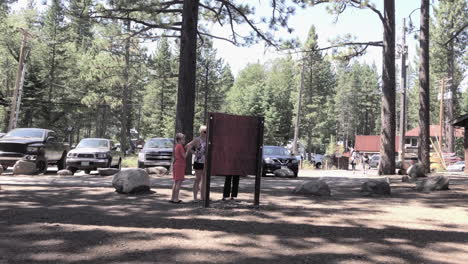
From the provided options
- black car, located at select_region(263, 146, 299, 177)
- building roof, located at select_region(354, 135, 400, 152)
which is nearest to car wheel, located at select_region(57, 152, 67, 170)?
black car, located at select_region(263, 146, 299, 177)

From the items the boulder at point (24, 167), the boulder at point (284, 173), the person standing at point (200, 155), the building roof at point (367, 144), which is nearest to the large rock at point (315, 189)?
the person standing at point (200, 155)

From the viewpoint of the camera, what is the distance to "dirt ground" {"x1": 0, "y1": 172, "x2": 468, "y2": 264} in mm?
4590

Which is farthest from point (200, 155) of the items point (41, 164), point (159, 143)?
point (159, 143)

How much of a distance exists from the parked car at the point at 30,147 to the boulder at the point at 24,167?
569mm

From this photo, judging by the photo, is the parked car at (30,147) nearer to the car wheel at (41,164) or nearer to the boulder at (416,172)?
the car wheel at (41,164)

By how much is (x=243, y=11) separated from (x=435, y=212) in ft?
36.0

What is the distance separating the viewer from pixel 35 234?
529cm

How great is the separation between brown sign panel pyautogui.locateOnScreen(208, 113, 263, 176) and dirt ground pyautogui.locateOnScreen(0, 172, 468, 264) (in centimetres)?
77

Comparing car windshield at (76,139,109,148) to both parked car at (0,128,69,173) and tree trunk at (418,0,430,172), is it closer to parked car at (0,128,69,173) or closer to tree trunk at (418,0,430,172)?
parked car at (0,128,69,173)

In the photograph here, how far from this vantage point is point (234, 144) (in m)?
7.74

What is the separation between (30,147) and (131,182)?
798 cm

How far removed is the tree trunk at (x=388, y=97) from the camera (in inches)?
647

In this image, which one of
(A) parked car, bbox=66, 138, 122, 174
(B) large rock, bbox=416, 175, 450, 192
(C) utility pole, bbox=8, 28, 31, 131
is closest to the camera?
(B) large rock, bbox=416, 175, 450, 192

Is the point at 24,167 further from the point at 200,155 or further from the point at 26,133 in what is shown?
the point at 200,155
